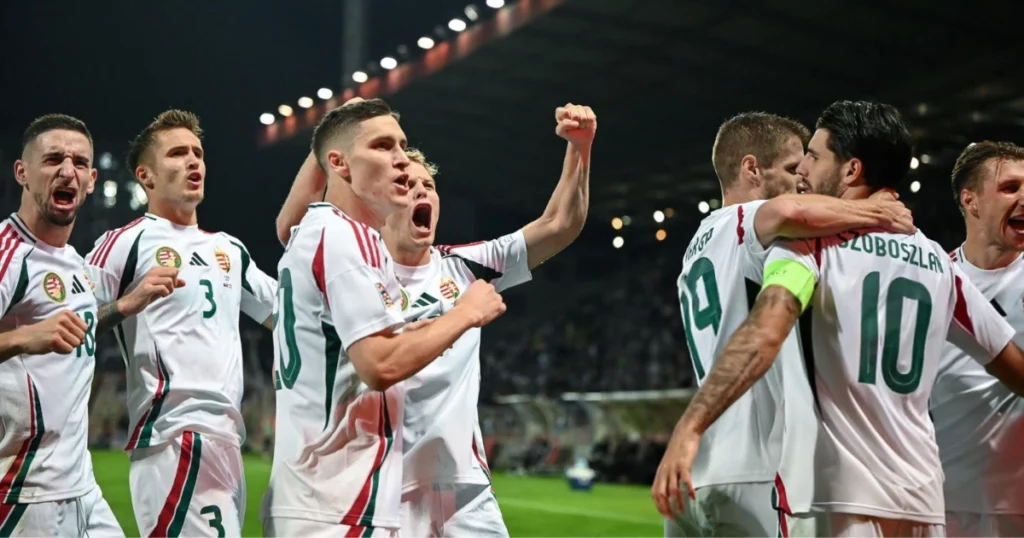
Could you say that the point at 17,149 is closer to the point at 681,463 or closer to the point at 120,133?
the point at 120,133

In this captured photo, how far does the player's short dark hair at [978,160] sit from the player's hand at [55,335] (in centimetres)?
403

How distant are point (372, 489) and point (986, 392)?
287 centimetres

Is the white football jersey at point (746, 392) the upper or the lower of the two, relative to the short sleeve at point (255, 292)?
lower

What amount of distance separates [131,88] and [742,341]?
49068mm

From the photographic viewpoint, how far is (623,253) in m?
39.7

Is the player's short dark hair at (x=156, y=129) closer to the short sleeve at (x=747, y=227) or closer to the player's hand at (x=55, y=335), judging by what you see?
the player's hand at (x=55, y=335)

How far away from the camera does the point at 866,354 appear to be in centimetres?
342

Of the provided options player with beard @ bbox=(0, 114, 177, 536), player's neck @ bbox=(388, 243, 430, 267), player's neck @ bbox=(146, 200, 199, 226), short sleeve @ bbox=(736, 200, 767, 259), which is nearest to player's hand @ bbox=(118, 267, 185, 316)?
player with beard @ bbox=(0, 114, 177, 536)

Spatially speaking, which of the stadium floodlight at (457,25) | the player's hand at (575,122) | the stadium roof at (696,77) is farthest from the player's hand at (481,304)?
the stadium floodlight at (457,25)

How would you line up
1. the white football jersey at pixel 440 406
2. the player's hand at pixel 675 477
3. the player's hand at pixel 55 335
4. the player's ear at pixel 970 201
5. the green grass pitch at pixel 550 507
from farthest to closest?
the green grass pitch at pixel 550 507 → the player's ear at pixel 970 201 → the white football jersey at pixel 440 406 → the player's hand at pixel 55 335 → the player's hand at pixel 675 477

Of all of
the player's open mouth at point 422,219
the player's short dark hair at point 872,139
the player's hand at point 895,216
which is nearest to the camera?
the player's hand at point 895,216

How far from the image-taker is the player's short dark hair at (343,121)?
154 inches

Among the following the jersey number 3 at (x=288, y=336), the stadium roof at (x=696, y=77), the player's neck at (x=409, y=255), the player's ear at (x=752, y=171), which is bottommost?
the jersey number 3 at (x=288, y=336)

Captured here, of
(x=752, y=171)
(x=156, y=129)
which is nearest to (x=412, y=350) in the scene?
(x=752, y=171)
